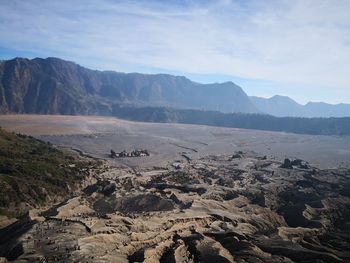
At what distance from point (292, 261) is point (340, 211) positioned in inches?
923

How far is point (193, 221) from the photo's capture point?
44750 millimetres

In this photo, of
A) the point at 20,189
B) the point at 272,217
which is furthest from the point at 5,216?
the point at 272,217

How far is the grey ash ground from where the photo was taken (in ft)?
110

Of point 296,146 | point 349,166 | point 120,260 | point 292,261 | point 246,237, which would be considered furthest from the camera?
point 296,146

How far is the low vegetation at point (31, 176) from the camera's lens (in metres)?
51.8

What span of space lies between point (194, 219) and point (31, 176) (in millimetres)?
25920

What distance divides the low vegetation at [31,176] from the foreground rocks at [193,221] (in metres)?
3.89

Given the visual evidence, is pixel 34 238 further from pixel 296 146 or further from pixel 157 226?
pixel 296 146

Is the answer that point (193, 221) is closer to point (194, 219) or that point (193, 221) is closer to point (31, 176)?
point (194, 219)

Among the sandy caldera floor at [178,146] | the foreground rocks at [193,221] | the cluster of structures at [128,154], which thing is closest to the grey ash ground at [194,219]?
the foreground rocks at [193,221]

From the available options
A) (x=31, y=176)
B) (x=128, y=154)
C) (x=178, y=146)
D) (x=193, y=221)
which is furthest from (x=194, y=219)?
(x=178, y=146)

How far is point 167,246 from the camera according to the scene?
36.0 metres

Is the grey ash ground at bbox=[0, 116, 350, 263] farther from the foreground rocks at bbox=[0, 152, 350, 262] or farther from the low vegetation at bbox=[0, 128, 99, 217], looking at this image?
the low vegetation at bbox=[0, 128, 99, 217]

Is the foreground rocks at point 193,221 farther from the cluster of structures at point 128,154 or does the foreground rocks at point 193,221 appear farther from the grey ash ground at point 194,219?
the cluster of structures at point 128,154
